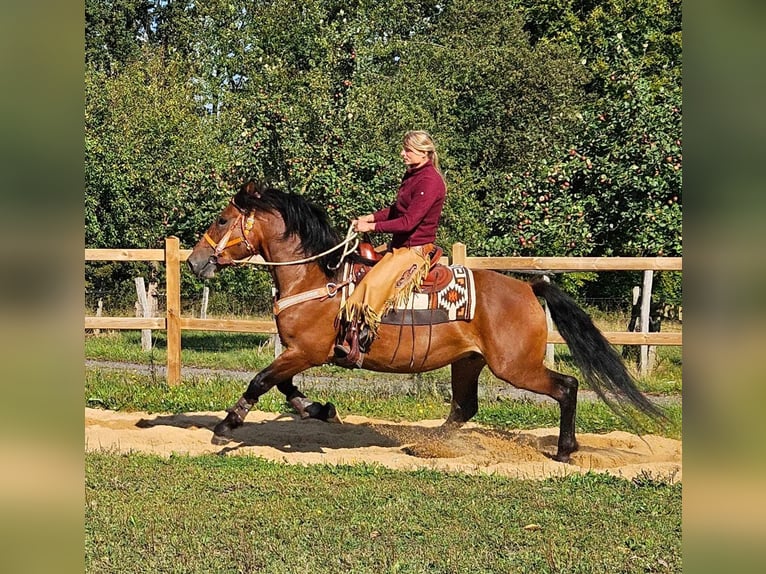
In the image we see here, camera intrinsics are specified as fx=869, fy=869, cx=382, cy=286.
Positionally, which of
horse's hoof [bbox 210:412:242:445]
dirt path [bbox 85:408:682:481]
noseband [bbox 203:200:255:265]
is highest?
noseband [bbox 203:200:255:265]

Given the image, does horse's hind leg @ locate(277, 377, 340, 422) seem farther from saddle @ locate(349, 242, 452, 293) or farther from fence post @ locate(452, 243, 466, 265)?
fence post @ locate(452, 243, 466, 265)

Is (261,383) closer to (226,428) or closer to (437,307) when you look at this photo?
(226,428)

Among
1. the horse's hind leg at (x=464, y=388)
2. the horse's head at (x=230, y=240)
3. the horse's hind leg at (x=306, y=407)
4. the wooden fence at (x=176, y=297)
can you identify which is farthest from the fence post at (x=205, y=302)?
the horse's head at (x=230, y=240)

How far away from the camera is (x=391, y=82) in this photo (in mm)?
29109

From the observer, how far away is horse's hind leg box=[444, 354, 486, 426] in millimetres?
8516

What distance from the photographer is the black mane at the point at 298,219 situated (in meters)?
7.77

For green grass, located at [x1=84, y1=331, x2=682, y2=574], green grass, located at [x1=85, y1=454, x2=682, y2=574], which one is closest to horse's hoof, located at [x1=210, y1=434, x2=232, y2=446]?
green grass, located at [x1=84, y1=331, x2=682, y2=574]

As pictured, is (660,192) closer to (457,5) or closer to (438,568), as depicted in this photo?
(438,568)

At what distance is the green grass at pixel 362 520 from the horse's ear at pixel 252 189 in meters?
2.37

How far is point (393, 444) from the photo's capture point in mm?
8555

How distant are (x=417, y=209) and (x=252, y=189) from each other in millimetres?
1556

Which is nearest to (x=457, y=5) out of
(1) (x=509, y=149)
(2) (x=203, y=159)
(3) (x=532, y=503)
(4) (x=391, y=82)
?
(4) (x=391, y=82)

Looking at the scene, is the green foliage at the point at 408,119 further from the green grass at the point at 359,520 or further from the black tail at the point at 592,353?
the green grass at the point at 359,520
